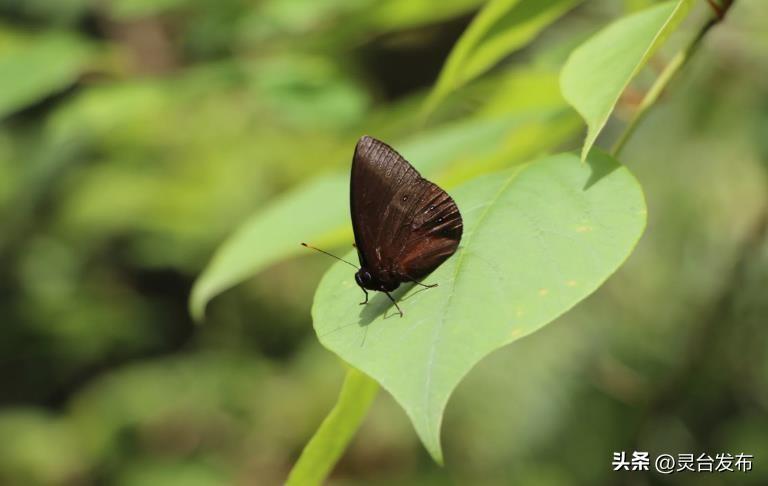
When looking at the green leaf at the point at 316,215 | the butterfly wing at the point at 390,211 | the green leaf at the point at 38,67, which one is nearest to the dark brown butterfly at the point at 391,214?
the butterfly wing at the point at 390,211

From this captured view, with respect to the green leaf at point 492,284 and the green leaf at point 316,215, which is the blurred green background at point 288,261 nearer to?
the green leaf at point 316,215

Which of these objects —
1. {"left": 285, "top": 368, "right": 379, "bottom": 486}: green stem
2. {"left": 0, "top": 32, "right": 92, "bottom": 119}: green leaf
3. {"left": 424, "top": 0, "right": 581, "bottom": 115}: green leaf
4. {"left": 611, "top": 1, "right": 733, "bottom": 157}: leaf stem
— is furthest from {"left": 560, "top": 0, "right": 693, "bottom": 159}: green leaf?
{"left": 0, "top": 32, "right": 92, "bottom": 119}: green leaf

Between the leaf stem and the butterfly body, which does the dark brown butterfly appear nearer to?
the butterfly body

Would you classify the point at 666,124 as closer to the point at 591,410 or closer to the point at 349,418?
the point at 591,410

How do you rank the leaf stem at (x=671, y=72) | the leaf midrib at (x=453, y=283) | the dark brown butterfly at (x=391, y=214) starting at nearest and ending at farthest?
the leaf midrib at (x=453, y=283), the leaf stem at (x=671, y=72), the dark brown butterfly at (x=391, y=214)

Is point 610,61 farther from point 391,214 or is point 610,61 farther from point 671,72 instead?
point 391,214
